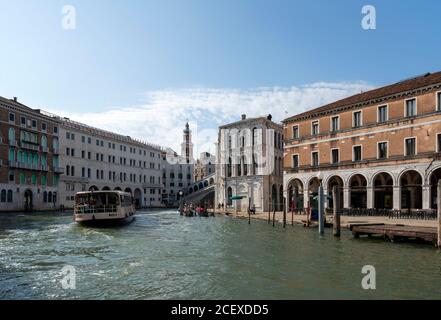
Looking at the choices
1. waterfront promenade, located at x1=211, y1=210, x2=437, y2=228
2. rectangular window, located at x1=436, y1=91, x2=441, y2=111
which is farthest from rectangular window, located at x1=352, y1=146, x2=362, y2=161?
rectangular window, located at x1=436, y1=91, x2=441, y2=111

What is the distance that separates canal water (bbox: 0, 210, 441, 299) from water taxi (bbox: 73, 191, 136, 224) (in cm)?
708

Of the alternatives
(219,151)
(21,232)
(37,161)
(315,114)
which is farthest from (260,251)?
(37,161)

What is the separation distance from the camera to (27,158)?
52.0 metres

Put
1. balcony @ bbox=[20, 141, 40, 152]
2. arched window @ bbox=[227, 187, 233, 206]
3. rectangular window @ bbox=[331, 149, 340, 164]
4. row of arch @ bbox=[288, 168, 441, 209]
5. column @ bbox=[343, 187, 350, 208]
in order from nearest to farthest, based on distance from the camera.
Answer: row of arch @ bbox=[288, 168, 441, 209] → column @ bbox=[343, 187, 350, 208] → rectangular window @ bbox=[331, 149, 340, 164] → balcony @ bbox=[20, 141, 40, 152] → arched window @ bbox=[227, 187, 233, 206]

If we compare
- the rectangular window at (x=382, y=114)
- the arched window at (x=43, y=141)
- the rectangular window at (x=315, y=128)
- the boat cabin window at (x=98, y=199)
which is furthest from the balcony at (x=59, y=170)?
the rectangular window at (x=382, y=114)

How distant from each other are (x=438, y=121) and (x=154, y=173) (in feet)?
194

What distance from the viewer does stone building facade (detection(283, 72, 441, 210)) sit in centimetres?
2897

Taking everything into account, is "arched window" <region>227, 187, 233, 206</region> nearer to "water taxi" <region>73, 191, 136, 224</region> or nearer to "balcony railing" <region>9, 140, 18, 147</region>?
"water taxi" <region>73, 191, 136, 224</region>

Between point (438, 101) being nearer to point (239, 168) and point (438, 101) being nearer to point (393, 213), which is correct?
point (393, 213)

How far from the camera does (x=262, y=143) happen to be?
49781 mm

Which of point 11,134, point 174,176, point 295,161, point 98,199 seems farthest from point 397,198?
point 174,176

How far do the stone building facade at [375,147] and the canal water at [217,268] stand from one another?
496 inches

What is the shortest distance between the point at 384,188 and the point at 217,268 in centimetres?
2389
